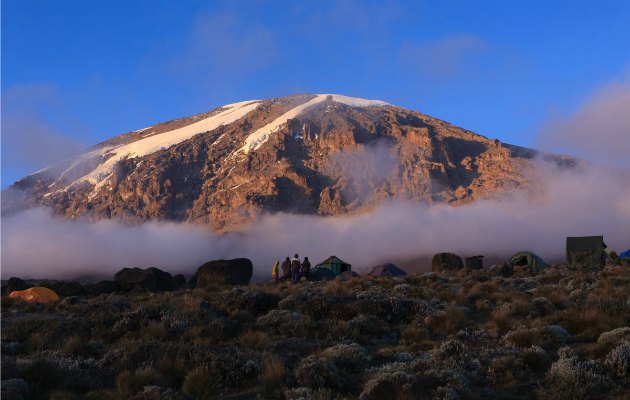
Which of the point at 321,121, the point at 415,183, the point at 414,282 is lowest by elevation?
the point at 414,282

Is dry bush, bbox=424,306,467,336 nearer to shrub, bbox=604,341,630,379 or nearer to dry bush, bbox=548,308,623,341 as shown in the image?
dry bush, bbox=548,308,623,341

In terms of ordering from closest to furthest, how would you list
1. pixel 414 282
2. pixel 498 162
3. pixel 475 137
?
pixel 414 282
pixel 498 162
pixel 475 137

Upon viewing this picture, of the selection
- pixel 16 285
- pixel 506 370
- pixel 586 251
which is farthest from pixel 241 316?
pixel 16 285

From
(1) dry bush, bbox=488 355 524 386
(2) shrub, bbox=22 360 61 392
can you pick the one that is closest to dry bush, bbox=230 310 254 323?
(2) shrub, bbox=22 360 61 392

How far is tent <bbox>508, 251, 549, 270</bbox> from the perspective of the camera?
3275 centimetres

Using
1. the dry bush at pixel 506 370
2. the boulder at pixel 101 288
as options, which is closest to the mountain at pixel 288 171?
the boulder at pixel 101 288

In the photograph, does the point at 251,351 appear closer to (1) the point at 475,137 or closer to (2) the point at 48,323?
(2) the point at 48,323

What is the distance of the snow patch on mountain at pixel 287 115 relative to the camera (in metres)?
112

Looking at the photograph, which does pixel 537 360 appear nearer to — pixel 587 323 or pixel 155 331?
pixel 587 323

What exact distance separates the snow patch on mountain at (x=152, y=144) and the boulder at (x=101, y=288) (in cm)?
8696

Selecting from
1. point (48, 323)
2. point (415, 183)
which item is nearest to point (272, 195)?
point (415, 183)

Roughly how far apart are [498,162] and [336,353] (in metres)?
99.1

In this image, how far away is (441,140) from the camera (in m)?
108

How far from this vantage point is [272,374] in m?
8.12
